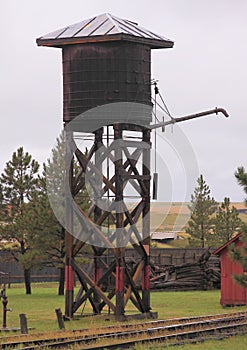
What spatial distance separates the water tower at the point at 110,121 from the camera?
33.7 m

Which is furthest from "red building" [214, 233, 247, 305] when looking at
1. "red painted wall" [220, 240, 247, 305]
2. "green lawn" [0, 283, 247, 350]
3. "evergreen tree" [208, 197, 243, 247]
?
"evergreen tree" [208, 197, 243, 247]

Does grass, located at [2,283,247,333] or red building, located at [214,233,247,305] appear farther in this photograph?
red building, located at [214,233,247,305]

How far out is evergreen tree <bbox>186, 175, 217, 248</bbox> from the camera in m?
79.2

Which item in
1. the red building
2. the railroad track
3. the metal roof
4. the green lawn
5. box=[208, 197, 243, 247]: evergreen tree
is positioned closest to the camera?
the railroad track

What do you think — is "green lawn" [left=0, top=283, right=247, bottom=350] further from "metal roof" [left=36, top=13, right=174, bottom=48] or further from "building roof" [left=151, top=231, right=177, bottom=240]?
"building roof" [left=151, top=231, right=177, bottom=240]

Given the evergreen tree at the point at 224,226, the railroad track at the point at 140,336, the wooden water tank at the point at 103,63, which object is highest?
the wooden water tank at the point at 103,63

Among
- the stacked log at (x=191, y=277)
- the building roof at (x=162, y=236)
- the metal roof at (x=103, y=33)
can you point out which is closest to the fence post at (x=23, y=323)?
the metal roof at (x=103, y=33)

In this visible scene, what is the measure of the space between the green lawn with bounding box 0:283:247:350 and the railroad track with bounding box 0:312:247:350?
0.99 meters

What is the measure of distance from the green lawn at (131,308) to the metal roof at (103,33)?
981 centimetres

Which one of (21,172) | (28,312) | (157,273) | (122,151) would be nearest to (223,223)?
(157,273)

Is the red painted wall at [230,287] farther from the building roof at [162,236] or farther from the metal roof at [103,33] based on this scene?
the building roof at [162,236]

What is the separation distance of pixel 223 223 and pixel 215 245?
2755mm

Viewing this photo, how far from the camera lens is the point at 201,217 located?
79500mm

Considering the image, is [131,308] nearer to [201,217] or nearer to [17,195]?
[17,195]
